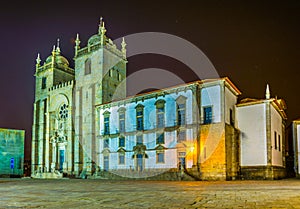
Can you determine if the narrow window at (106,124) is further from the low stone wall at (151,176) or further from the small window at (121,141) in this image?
the low stone wall at (151,176)

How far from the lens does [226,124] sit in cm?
3300

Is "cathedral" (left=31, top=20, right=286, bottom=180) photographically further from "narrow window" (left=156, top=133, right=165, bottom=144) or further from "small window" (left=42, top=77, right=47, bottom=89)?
"small window" (left=42, top=77, right=47, bottom=89)

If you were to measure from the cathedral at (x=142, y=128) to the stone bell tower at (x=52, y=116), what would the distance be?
0.16 metres

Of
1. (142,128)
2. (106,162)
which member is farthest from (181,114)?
(106,162)

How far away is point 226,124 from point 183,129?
4.63 meters

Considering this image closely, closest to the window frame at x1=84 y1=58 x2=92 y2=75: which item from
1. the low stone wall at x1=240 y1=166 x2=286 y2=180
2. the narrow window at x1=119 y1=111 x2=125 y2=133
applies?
the narrow window at x1=119 y1=111 x2=125 y2=133

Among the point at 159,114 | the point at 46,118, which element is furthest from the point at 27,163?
the point at 159,114

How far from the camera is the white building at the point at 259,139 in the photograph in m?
33.4

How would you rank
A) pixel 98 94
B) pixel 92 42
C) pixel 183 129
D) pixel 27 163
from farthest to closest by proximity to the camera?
pixel 27 163 < pixel 92 42 < pixel 98 94 < pixel 183 129

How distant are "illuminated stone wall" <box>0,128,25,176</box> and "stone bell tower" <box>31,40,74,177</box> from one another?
7.90 metres

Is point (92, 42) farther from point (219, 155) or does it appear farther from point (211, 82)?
point (219, 155)

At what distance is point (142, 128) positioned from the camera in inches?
1534

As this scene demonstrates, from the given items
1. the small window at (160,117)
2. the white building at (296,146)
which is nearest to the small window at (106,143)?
→ the small window at (160,117)

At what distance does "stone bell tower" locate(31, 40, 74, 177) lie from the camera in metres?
51.5
